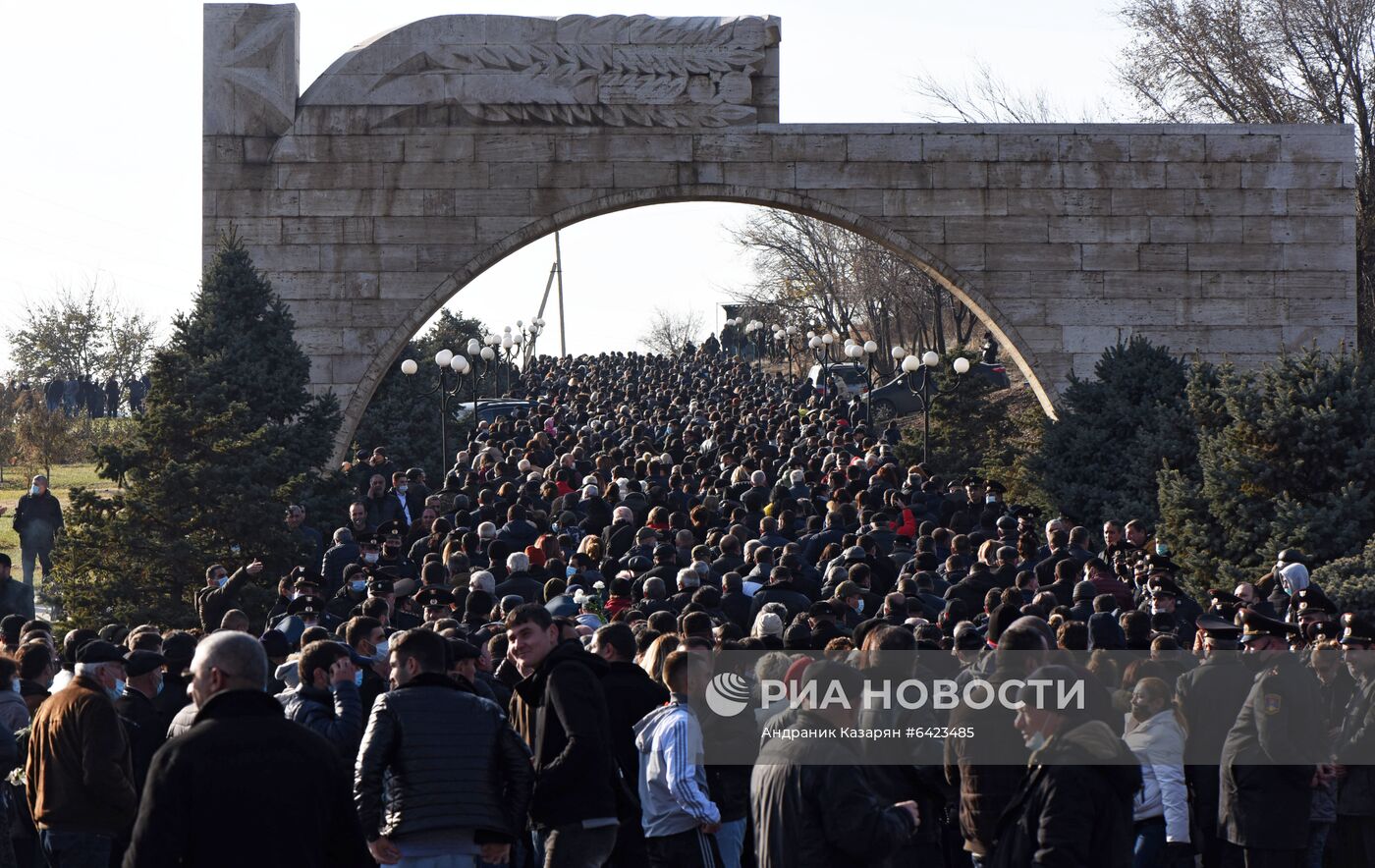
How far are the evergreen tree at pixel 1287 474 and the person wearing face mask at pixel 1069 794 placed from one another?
37.7 feet

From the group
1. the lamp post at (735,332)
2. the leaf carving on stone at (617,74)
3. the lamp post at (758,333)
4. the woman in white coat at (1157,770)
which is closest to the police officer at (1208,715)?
the woman in white coat at (1157,770)

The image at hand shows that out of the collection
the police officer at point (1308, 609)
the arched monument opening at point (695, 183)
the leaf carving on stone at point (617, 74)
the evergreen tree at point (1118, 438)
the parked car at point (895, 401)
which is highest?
the leaf carving on stone at point (617, 74)

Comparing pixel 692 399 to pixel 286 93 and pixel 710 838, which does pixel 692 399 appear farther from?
pixel 710 838

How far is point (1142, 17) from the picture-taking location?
33406 mm

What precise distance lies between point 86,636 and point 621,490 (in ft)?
33.3

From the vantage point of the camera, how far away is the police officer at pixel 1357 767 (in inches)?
363

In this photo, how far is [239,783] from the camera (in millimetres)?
5383

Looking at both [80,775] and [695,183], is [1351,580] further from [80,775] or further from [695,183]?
[695,183]

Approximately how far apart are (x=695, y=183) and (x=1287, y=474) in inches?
394

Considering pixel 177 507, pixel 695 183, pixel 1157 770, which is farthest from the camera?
pixel 695 183

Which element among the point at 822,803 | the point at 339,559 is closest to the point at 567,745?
the point at 822,803

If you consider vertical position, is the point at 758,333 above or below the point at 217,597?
above

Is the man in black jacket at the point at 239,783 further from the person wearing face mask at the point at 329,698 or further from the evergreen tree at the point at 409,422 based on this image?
the evergreen tree at the point at 409,422

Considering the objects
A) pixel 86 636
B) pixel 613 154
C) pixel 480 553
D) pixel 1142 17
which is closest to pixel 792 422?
pixel 613 154
